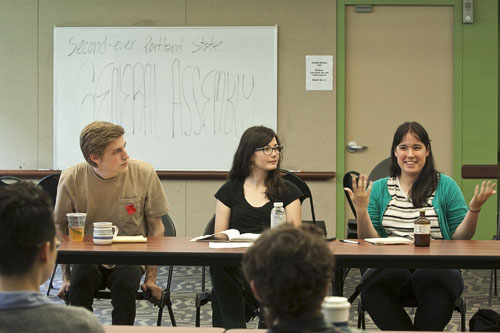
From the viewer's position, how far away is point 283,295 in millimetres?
1239

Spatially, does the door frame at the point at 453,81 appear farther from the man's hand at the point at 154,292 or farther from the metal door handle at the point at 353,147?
the man's hand at the point at 154,292

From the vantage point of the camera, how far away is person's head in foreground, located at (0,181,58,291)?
4.45ft

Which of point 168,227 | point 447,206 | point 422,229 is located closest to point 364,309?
point 422,229

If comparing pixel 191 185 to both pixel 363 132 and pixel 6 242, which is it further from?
pixel 6 242

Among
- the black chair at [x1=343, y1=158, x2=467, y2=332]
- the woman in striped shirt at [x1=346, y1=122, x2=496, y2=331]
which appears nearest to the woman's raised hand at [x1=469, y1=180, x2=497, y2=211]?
the woman in striped shirt at [x1=346, y1=122, x2=496, y2=331]

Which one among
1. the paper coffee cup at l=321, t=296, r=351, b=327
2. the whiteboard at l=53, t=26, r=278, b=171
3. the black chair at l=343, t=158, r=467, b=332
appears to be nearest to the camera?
the paper coffee cup at l=321, t=296, r=351, b=327

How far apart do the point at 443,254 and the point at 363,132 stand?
3.38 m

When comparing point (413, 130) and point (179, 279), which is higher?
point (413, 130)

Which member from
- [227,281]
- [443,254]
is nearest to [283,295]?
[443,254]

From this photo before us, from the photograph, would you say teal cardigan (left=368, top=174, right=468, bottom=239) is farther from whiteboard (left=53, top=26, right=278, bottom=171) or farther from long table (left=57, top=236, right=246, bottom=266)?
whiteboard (left=53, top=26, right=278, bottom=171)

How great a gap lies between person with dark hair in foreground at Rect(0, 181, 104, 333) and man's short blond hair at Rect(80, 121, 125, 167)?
1.87 meters

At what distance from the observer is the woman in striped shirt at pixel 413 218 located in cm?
294

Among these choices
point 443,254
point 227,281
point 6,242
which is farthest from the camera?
point 227,281

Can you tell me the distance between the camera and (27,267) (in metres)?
1.38
